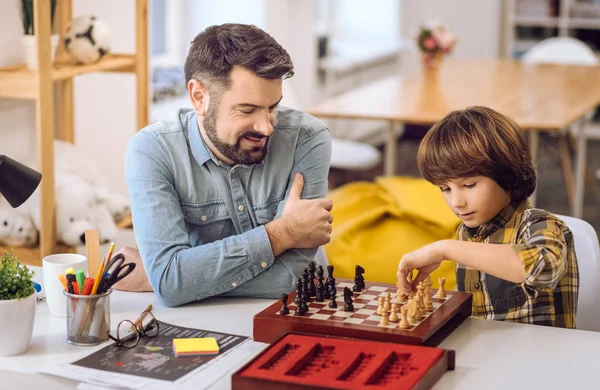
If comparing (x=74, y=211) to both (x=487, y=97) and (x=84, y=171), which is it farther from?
(x=487, y=97)

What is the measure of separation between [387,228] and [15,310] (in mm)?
1726

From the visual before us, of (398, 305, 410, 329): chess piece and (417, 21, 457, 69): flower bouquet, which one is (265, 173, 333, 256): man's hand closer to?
(398, 305, 410, 329): chess piece

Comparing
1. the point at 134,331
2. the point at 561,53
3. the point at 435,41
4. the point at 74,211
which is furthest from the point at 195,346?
the point at 561,53

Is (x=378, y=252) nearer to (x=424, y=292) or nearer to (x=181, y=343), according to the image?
(x=424, y=292)

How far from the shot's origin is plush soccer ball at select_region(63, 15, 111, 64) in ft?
9.58

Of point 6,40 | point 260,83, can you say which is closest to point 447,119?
point 260,83

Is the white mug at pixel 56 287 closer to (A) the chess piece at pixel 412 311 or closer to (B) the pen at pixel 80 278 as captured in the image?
(B) the pen at pixel 80 278

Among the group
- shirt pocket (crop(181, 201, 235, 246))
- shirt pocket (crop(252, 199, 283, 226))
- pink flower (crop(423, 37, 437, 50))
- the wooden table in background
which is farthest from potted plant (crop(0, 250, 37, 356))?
pink flower (crop(423, 37, 437, 50))

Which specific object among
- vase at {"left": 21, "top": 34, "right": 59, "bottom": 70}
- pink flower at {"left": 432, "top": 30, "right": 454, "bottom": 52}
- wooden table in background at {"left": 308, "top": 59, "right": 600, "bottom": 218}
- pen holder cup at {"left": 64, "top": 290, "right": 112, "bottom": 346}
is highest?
pink flower at {"left": 432, "top": 30, "right": 454, "bottom": 52}

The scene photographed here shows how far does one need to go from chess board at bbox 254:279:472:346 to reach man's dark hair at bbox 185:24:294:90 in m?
0.53

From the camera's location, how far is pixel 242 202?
2037 mm

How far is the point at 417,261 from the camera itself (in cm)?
166

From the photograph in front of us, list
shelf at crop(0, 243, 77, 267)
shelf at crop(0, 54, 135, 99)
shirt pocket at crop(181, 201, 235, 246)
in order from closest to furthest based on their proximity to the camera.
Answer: shirt pocket at crop(181, 201, 235, 246)
shelf at crop(0, 54, 135, 99)
shelf at crop(0, 243, 77, 267)

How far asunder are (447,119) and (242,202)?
20.1 inches
